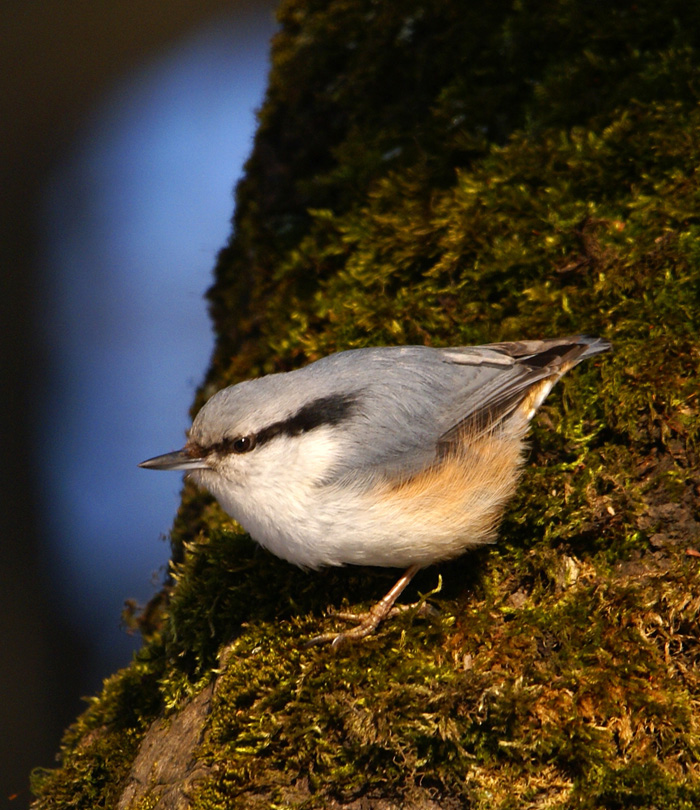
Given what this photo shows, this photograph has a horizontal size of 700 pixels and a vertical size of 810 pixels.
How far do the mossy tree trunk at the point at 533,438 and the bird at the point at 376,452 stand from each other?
4.8 inches

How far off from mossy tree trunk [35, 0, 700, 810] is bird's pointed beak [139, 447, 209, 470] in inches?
12.2

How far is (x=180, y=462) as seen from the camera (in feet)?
7.44

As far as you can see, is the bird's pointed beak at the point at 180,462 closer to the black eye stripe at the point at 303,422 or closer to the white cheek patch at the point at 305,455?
the black eye stripe at the point at 303,422

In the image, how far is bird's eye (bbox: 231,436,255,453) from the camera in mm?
2230

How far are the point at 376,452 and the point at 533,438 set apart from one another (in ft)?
1.96

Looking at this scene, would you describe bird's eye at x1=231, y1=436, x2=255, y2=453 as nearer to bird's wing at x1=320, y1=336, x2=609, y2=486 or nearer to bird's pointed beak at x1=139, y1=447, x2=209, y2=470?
bird's pointed beak at x1=139, y1=447, x2=209, y2=470

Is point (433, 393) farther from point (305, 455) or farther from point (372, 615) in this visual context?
point (372, 615)

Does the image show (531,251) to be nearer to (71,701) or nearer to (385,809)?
Result: (385,809)

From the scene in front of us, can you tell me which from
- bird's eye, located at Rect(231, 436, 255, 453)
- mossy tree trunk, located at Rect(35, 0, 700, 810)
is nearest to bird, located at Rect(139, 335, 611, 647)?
bird's eye, located at Rect(231, 436, 255, 453)

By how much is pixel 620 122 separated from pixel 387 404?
1.47 m

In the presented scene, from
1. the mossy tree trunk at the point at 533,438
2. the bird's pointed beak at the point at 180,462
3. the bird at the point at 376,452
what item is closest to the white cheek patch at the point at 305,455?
the bird at the point at 376,452

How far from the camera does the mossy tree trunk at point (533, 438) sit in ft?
5.71

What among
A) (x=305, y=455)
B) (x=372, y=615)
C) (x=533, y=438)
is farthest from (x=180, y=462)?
(x=533, y=438)

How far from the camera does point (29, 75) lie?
664 centimetres
